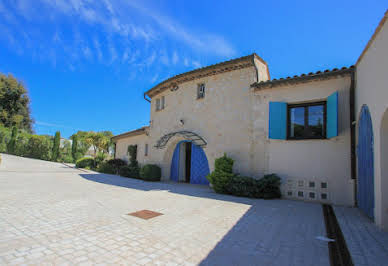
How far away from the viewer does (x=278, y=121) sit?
318 inches

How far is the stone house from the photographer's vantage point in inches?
272

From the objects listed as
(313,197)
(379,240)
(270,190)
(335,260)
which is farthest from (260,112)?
(335,260)

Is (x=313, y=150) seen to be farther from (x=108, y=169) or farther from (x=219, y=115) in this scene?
(x=108, y=169)

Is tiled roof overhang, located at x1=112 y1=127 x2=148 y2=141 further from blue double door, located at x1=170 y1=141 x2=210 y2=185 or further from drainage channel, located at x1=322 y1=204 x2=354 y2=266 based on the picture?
drainage channel, located at x1=322 y1=204 x2=354 y2=266

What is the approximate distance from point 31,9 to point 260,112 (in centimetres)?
1035

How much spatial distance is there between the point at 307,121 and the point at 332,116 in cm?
93

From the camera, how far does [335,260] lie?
9.51 ft

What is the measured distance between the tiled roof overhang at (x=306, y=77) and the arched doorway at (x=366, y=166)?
6.75 feet

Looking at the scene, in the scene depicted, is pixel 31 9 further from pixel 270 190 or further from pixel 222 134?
pixel 270 190

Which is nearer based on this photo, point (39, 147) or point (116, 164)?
point (116, 164)

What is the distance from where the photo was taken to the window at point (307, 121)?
7578 millimetres

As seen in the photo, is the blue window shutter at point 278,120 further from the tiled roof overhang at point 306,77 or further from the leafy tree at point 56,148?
the leafy tree at point 56,148

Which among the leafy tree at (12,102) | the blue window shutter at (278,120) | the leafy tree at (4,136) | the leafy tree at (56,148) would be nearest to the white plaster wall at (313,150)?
the blue window shutter at (278,120)

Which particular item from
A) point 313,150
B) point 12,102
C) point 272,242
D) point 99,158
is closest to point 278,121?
point 313,150
